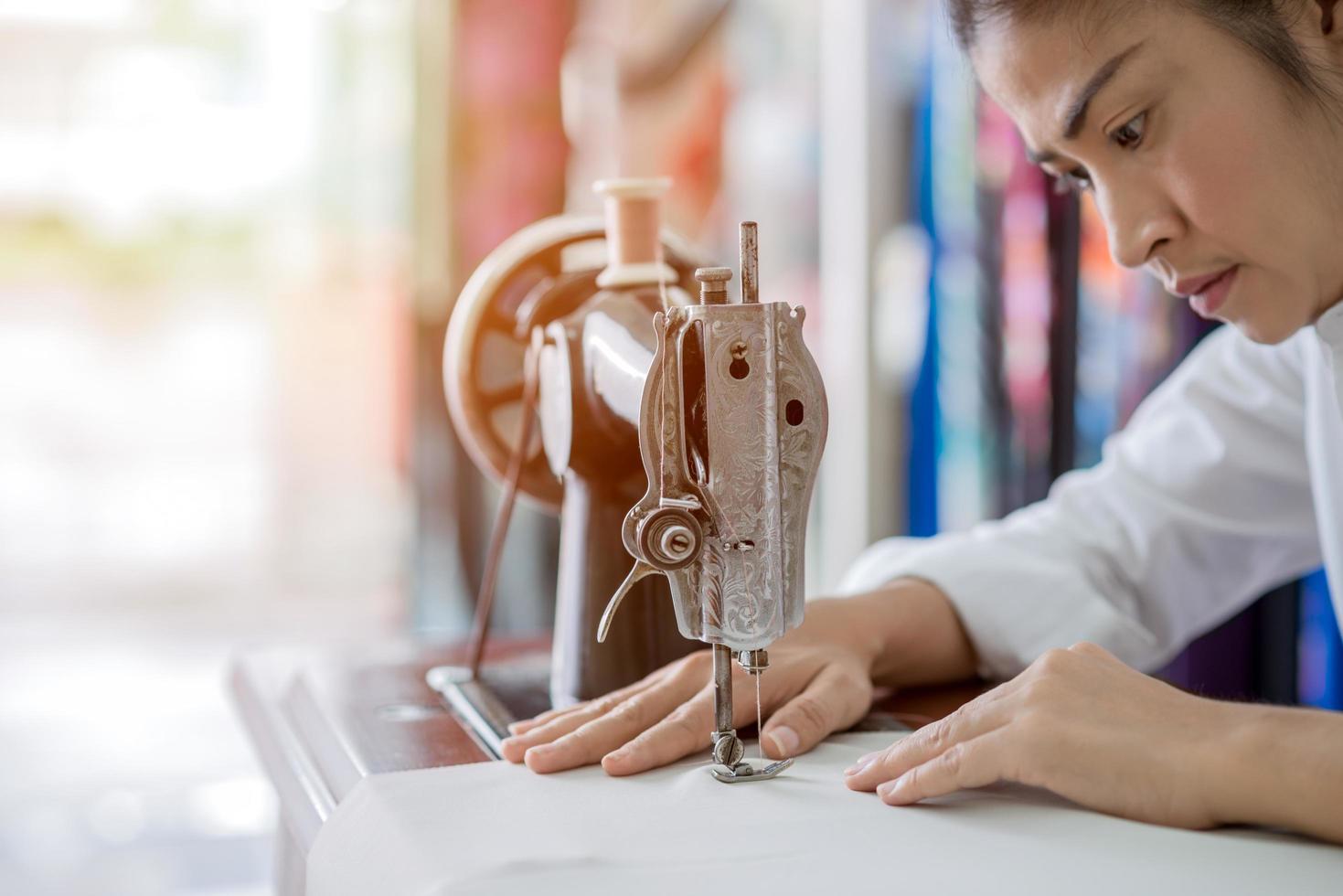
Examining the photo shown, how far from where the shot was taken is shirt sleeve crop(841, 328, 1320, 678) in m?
1.28

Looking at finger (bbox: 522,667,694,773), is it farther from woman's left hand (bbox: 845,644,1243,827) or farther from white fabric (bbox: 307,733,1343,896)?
woman's left hand (bbox: 845,644,1243,827)

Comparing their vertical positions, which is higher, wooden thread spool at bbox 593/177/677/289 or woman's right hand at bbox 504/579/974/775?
wooden thread spool at bbox 593/177/677/289

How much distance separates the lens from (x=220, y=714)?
353cm

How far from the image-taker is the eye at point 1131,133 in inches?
38.0

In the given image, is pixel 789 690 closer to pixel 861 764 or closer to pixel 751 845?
pixel 861 764

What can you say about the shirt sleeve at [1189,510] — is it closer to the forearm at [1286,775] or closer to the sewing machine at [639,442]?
the sewing machine at [639,442]

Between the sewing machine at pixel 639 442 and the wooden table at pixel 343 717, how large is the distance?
36 millimetres

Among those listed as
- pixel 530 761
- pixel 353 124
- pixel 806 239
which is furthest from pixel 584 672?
pixel 353 124

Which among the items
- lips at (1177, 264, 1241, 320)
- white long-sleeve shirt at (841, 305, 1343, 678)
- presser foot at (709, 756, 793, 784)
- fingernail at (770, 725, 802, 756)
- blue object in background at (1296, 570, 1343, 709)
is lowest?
blue object in background at (1296, 570, 1343, 709)

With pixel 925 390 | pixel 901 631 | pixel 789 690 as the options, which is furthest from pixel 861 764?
pixel 925 390

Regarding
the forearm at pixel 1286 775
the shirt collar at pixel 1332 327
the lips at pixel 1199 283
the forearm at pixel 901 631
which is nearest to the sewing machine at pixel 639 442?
the forearm at pixel 901 631

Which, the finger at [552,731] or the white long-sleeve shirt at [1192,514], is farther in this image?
the white long-sleeve shirt at [1192,514]

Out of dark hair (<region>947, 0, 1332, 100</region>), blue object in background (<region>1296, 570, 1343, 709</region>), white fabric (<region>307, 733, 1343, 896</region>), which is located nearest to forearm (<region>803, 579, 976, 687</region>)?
white fabric (<region>307, 733, 1343, 896</region>)

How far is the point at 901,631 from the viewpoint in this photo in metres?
1.09
